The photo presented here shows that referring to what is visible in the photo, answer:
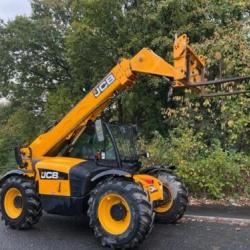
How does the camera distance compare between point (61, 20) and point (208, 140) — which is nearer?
point (208, 140)

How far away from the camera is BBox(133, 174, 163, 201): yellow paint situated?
7008 millimetres

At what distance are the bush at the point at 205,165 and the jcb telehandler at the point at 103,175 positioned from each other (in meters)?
2.30

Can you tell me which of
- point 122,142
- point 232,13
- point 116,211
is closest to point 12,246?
point 116,211

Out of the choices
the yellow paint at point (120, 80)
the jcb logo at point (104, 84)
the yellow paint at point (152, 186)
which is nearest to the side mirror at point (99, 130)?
the yellow paint at point (120, 80)

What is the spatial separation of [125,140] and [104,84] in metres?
1.04

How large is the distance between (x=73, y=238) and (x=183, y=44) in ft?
11.4

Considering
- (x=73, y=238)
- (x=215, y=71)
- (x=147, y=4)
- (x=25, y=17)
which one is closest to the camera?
(x=73, y=238)

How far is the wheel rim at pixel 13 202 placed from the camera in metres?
7.66

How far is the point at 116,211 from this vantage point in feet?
21.4

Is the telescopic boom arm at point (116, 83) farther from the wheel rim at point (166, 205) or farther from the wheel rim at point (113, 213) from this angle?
the wheel rim at point (166, 205)

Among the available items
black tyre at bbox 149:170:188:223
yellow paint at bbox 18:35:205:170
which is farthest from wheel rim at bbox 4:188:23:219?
black tyre at bbox 149:170:188:223

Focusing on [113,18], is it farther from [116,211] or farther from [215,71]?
[116,211]

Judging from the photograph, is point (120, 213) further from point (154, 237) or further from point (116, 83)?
point (116, 83)

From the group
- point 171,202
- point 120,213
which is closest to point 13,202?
point 120,213
